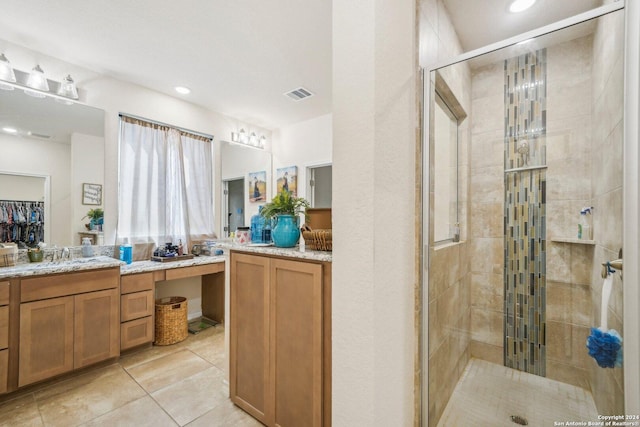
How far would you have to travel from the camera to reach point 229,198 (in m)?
4.18

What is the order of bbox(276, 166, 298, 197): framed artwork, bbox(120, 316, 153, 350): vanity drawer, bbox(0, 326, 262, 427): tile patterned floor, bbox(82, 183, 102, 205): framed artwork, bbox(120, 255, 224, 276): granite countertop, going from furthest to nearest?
bbox(276, 166, 298, 197): framed artwork
bbox(82, 183, 102, 205): framed artwork
bbox(120, 255, 224, 276): granite countertop
bbox(120, 316, 153, 350): vanity drawer
bbox(0, 326, 262, 427): tile patterned floor

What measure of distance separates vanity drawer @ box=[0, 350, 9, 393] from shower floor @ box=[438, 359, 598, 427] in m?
2.89

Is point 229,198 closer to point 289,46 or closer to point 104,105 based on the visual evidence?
point 104,105

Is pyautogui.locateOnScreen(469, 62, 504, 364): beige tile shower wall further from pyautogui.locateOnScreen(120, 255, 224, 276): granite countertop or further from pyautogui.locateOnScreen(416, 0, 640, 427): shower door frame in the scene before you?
pyautogui.locateOnScreen(120, 255, 224, 276): granite countertop

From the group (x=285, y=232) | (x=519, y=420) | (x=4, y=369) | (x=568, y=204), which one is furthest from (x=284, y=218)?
(x=4, y=369)

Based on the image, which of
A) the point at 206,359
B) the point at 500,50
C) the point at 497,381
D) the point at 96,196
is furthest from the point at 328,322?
the point at 96,196

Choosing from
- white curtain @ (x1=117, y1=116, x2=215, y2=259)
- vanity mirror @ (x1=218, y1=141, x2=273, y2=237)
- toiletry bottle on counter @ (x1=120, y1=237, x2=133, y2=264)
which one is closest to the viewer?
toiletry bottle on counter @ (x1=120, y1=237, x2=133, y2=264)

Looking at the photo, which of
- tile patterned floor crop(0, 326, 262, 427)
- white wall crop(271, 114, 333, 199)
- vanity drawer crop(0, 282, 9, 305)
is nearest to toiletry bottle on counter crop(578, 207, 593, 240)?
tile patterned floor crop(0, 326, 262, 427)

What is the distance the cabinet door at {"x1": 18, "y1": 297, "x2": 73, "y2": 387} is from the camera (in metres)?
2.01

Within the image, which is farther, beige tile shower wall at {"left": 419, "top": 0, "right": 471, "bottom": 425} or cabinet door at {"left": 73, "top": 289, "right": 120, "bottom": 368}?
cabinet door at {"left": 73, "top": 289, "right": 120, "bottom": 368}

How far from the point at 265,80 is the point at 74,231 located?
250 centimetres

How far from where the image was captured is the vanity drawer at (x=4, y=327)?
1922mm

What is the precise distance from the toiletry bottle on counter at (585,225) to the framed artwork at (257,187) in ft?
12.5

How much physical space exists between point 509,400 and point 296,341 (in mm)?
1229
